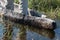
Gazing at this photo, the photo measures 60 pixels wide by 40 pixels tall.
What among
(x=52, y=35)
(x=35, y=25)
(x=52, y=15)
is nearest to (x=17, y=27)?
(x=35, y=25)

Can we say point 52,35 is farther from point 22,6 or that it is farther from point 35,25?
point 22,6

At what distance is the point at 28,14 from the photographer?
1320 cm

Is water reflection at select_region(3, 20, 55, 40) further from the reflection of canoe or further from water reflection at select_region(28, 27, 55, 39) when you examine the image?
the reflection of canoe

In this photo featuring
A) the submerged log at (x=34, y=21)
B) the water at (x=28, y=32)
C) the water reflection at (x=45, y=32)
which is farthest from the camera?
the submerged log at (x=34, y=21)

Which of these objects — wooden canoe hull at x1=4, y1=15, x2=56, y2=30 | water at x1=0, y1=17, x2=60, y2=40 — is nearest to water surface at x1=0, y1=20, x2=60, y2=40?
water at x1=0, y1=17, x2=60, y2=40

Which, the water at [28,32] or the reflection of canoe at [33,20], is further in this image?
the reflection of canoe at [33,20]

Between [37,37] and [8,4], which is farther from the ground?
[8,4]

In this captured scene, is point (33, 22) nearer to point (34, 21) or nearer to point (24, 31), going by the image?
point (34, 21)

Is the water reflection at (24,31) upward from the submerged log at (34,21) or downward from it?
downward

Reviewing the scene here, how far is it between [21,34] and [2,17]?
2586 millimetres

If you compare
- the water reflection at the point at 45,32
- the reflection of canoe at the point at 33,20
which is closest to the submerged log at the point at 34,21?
the reflection of canoe at the point at 33,20

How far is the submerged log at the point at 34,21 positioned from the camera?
11.6 metres

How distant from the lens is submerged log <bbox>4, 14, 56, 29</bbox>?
38.2 feet

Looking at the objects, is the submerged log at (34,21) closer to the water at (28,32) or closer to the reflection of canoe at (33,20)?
the reflection of canoe at (33,20)
